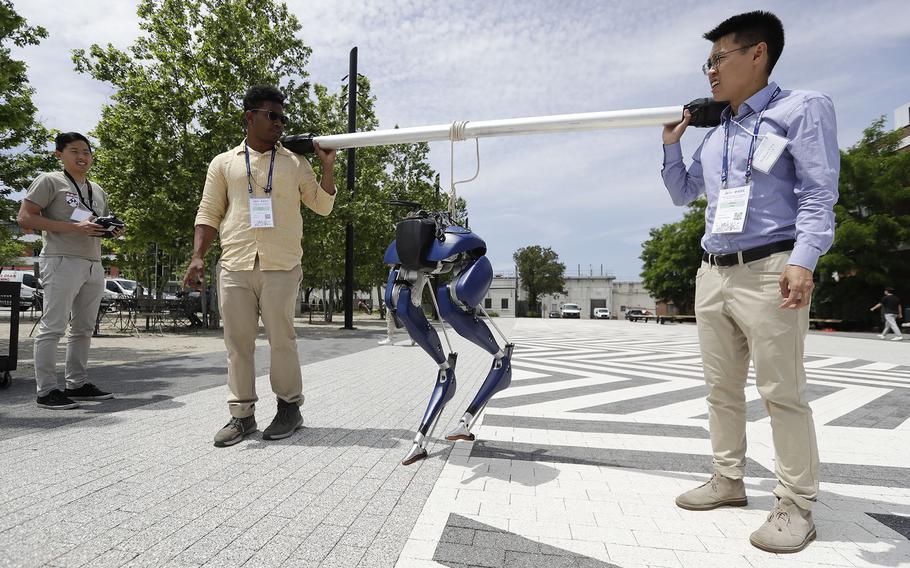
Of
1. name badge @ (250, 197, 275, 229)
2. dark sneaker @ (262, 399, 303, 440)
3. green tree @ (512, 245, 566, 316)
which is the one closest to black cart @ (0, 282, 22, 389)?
dark sneaker @ (262, 399, 303, 440)

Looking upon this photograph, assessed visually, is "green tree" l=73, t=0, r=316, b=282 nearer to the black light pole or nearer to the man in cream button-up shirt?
the black light pole

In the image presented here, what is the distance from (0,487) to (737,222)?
12.1 feet

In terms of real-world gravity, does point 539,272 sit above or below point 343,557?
above

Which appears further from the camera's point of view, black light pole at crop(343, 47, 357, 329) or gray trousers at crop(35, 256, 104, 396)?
black light pole at crop(343, 47, 357, 329)

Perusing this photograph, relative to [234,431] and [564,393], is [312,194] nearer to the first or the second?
[234,431]

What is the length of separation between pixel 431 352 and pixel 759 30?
2348 mm

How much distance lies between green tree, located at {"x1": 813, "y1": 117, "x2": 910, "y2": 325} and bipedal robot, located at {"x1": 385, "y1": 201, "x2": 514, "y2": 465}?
28123mm

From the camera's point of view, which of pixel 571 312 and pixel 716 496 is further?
pixel 571 312

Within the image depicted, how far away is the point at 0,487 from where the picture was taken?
2520mm

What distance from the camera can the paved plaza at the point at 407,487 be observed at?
1.99 metres

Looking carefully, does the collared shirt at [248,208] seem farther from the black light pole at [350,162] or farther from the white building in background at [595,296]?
the white building in background at [595,296]

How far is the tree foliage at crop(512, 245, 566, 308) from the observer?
2530 inches

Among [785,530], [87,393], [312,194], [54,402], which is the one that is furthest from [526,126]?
[87,393]

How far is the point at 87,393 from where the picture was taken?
4.82 m
